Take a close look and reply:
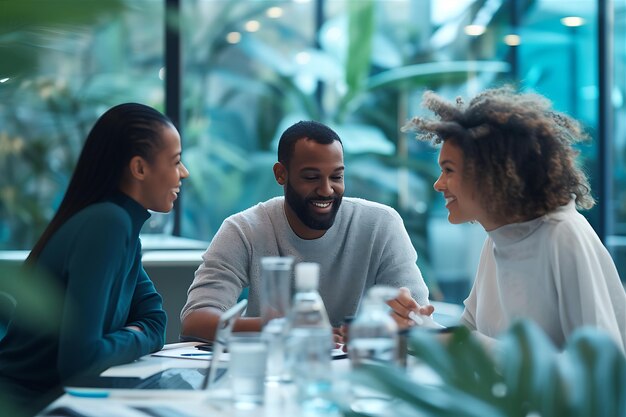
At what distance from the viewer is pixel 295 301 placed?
1.39 meters

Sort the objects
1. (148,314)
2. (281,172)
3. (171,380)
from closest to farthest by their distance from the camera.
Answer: (171,380)
(148,314)
(281,172)

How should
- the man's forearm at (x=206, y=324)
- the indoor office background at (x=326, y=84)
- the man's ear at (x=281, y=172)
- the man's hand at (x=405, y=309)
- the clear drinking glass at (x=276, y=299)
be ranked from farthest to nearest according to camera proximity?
the indoor office background at (x=326, y=84)
the man's ear at (x=281, y=172)
the man's forearm at (x=206, y=324)
the man's hand at (x=405, y=309)
the clear drinking glass at (x=276, y=299)

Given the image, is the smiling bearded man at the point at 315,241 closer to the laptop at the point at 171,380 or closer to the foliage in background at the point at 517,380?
the laptop at the point at 171,380

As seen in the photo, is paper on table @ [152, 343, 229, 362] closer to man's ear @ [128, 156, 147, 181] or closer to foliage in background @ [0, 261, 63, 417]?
man's ear @ [128, 156, 147, 181]

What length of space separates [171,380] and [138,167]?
52 cm

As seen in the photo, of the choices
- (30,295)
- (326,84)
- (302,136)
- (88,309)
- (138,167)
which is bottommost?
(88,309)

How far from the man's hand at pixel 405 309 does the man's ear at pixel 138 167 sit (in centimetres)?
61

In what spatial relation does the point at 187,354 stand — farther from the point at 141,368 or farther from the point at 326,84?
the point at 326,84

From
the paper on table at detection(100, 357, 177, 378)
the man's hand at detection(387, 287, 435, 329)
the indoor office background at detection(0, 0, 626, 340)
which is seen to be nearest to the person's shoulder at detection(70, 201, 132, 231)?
the paper on table at detection(100, 357, 177, 378)

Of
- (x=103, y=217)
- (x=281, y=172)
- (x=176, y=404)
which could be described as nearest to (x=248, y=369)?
(x=176, y=404)

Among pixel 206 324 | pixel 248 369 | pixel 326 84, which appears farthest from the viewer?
pixel 326 84

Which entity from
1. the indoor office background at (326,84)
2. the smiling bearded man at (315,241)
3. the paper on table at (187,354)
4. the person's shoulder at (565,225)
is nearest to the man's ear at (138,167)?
the paper on table at (187,354)

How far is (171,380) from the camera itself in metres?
1.54

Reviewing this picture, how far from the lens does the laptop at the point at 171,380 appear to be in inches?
56.1
